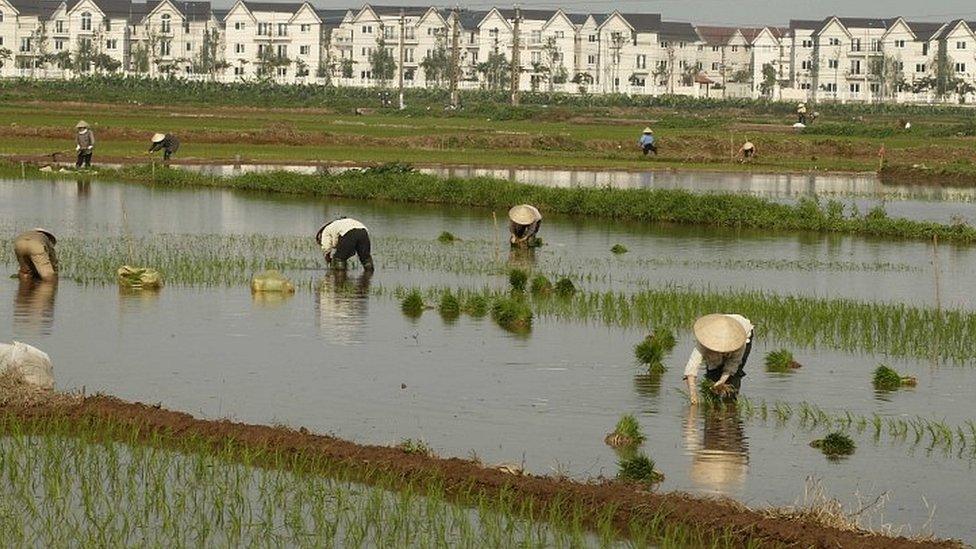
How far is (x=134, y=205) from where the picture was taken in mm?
34688

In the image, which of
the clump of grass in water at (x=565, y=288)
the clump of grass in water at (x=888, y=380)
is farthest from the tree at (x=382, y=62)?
the clump of grass in water at (x=888, y=380)

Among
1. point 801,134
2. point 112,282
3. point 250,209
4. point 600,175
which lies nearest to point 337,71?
point 801,134

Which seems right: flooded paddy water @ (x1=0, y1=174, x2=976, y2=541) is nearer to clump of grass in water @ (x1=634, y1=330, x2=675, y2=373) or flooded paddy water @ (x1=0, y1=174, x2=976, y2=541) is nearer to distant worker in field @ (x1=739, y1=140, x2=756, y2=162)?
clump of grass in water @ (x1=634, y1=330, x2=675, y2=373)

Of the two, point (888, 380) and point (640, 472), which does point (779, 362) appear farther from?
point (640, 472)

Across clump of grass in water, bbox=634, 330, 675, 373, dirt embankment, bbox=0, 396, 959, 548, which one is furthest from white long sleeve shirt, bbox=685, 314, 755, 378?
dirt embankment, bbox=0, 396, 959, 548

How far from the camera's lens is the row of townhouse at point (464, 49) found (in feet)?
446

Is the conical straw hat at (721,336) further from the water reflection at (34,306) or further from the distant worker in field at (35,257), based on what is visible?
the distant worker in field at (35,257)

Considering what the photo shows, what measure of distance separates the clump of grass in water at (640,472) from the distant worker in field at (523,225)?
53.0 ft

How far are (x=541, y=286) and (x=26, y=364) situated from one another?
1020 cm

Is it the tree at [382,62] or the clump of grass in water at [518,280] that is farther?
the tree at [382,62]

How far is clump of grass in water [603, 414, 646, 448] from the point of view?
544 inches

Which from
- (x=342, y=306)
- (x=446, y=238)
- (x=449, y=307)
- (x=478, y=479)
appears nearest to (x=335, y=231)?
(x=342, y=306)

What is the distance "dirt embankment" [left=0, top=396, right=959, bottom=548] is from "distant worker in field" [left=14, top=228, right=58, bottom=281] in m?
8.93

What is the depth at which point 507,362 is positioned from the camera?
58.6ft
